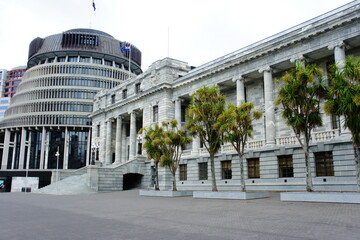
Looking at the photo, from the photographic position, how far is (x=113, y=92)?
65.6 meters

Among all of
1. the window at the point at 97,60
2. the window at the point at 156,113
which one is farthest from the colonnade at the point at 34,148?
the window at the point at 156,113

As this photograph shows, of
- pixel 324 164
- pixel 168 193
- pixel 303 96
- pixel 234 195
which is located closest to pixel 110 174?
pixel 168 193

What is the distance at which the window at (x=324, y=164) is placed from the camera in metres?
29.0

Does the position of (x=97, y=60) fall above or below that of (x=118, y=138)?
above

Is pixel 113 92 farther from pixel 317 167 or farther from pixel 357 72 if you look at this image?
pixel 357 72

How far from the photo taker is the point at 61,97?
90.8 metres

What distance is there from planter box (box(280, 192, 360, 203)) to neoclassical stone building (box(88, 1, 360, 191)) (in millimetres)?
8164

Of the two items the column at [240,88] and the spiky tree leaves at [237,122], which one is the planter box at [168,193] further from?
the column at [240,88]

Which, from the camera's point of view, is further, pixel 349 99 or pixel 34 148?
pixel 34 148

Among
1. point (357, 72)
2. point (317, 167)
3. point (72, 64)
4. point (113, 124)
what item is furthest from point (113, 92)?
point (357, 72)

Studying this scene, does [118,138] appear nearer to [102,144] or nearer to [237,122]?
[102,144]

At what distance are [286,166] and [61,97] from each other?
7344 cm

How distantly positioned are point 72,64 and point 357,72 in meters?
84.6

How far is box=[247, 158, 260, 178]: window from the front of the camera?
3534 cm
